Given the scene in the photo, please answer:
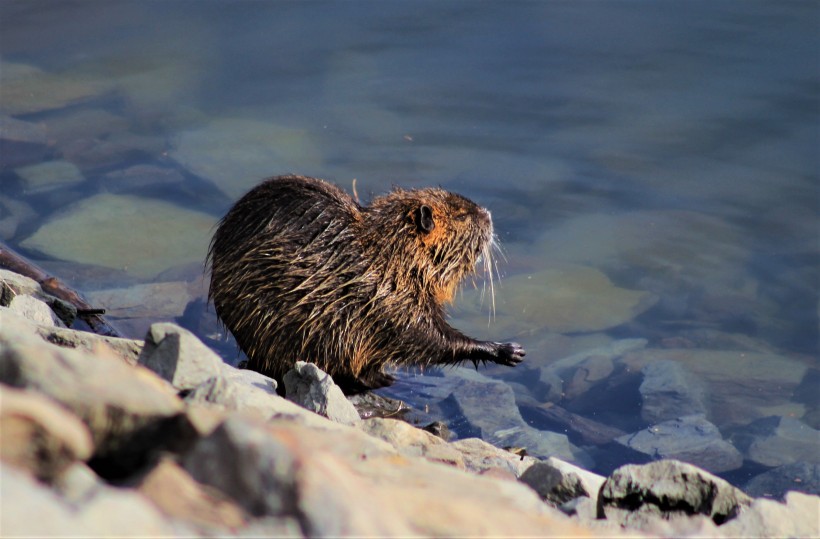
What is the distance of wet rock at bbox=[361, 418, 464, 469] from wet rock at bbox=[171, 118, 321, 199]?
496 centimetres

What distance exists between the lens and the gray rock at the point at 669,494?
146 inches

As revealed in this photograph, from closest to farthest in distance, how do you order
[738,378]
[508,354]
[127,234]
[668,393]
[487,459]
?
[487,459] < [508,354] < [668,393] < [738,378] < [127,234]

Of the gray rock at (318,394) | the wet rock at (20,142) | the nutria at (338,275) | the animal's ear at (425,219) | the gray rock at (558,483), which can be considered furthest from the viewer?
the wet rock at (20,142)

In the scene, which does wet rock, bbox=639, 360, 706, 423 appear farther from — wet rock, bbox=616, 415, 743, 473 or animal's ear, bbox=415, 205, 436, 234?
animal's ear, bbox=415, 205, 436, 234

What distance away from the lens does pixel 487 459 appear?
186 inches

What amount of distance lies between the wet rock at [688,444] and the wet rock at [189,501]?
436 centimetres

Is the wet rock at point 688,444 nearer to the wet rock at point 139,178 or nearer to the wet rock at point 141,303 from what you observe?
the wet rock at point 141,303

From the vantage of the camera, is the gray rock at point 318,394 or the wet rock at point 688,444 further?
the wet rock at point 688,444

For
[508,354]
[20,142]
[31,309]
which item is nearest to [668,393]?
[508,354]

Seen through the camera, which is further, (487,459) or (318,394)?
(318,394)

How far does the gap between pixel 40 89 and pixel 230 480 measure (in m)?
9.71

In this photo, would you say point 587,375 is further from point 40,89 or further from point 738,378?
point 40,89

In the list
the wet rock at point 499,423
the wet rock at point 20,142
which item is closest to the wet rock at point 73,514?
the wet rock at point 499,423

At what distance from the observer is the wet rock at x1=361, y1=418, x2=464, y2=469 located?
14.0ft
